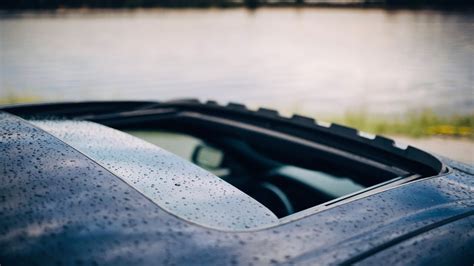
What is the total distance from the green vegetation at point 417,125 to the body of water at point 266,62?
1.89m

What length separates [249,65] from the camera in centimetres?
2622

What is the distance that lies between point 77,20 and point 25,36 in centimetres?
1828

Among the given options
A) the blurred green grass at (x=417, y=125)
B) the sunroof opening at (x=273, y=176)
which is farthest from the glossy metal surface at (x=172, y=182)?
the blurred green grass at (x=417, y=125)

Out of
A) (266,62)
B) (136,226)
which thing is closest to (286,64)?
(266,62)

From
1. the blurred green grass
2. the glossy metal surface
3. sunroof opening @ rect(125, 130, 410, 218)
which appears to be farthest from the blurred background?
the glossy metal surface

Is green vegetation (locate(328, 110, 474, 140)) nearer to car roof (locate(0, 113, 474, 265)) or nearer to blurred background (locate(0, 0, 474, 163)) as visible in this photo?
blurred background (locate(0, 0, 474, 163))

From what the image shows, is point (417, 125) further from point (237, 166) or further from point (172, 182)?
point (172, 182)

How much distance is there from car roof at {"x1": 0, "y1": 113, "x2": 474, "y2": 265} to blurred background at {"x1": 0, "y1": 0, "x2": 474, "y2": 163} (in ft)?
12.1

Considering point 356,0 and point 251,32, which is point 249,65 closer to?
point 356,0

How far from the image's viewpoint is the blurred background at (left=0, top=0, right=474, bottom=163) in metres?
11.6

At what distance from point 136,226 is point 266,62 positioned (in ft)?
87.5

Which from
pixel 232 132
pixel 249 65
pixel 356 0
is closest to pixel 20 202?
pixel 232 132

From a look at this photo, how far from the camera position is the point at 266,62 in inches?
1077

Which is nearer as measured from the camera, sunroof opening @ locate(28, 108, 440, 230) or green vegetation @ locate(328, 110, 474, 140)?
sunroof opening @ locate(28, 108, 440, 230)
